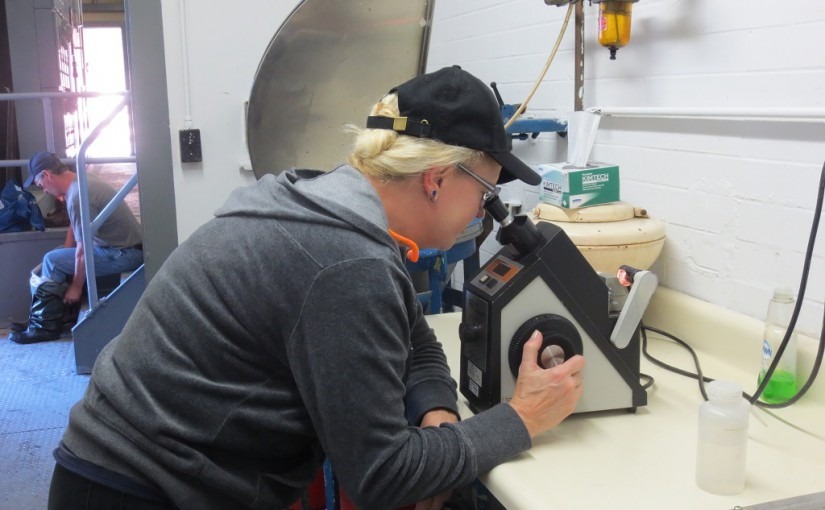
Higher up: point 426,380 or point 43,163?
point 43,163

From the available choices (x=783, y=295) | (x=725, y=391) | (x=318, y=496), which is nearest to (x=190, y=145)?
(x=318, y=496)

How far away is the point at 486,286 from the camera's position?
126 cm

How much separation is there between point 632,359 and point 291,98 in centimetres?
118

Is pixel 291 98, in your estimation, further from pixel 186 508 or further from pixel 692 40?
pixel 186 508

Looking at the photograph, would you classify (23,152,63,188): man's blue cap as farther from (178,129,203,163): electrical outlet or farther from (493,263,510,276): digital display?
(493,263,510,276): digital display

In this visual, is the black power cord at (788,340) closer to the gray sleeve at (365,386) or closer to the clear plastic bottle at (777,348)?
the clear plastic bottle at (777,348)

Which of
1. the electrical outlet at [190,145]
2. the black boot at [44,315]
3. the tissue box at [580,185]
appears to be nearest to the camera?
the tissue box at [580,185]

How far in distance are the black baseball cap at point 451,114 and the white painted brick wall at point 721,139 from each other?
2.10ft

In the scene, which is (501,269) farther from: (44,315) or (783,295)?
(44,315)

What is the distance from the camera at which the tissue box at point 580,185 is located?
5.65 ft

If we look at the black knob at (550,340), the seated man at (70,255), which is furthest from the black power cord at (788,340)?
the seated man at (70,255)

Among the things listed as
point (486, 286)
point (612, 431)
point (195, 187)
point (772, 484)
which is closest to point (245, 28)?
point (195, 187)

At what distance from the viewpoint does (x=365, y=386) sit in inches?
39.4

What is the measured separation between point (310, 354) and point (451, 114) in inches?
17.0
